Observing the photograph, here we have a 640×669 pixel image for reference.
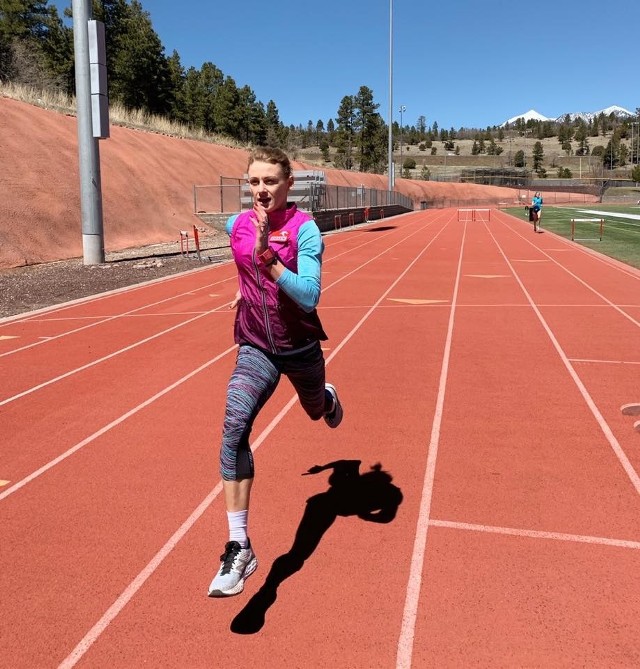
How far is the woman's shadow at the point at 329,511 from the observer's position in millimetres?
2875

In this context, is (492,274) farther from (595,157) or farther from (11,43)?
(595,157)

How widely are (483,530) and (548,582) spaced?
1.75ft

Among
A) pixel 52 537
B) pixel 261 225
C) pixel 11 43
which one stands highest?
pixel 11 43

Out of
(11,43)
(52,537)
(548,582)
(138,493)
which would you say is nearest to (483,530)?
(548,582)

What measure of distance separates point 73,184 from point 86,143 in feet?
25.6

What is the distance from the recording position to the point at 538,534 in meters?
3.46

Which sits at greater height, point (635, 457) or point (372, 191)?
point (372, 191)

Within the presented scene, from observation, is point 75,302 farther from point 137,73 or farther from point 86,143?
point 137,73

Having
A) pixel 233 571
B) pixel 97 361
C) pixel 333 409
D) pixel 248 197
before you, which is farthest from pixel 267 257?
pixel 248 197

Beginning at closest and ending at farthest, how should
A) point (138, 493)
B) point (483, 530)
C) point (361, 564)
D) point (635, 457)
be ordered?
point (361, 564)
point (483, 530)
point (138, 493)
point (635, 457)

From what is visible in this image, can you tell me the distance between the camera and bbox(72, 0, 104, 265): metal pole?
17297 mm

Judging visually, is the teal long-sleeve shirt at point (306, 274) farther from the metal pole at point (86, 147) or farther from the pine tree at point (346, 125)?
the pine tree at point (346, 125)

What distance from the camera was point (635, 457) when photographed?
444 centimetres

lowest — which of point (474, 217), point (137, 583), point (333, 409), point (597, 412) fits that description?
point (137, 583)
